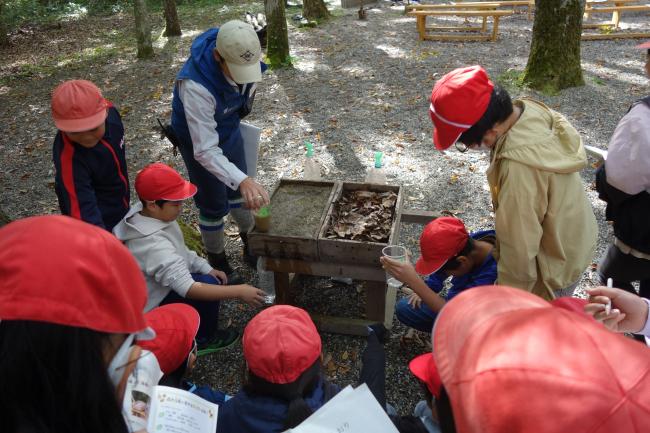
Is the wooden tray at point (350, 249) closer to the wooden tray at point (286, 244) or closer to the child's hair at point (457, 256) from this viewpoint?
the wooden tray at point (286, 244)

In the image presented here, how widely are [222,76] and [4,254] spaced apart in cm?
246

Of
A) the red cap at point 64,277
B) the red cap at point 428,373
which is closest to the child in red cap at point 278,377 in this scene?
the red cap at point 428,373

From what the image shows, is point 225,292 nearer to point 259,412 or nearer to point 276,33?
point 259,412

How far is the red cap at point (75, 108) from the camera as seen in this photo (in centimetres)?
276

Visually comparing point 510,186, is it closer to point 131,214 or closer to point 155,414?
point 155,414

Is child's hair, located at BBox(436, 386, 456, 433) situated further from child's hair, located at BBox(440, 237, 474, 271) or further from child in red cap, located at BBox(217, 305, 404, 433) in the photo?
child's hair, located at BBox(440, 237, 474, 271)

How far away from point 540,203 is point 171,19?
12.7 m

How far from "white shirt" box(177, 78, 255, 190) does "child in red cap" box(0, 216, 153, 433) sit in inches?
80.2

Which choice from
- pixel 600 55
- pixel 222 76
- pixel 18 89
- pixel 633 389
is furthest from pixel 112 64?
pixel 633 389

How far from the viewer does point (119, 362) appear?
125 centimetres

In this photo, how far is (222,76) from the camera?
128 inches

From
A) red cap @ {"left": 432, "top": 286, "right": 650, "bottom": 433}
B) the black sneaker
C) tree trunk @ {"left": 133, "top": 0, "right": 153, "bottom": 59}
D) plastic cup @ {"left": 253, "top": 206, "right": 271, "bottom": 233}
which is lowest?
the black sneaker

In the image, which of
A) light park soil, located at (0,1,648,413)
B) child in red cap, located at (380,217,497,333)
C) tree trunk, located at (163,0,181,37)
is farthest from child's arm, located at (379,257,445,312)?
tree trunk, located at (163,0,181,37)

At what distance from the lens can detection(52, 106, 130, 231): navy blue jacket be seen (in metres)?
2.88
